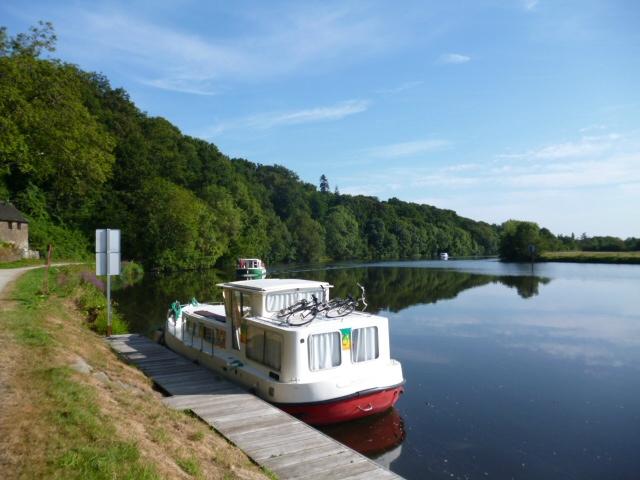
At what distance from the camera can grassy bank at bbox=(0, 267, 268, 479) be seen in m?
6.29

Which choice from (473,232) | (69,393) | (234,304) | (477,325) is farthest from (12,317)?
(473,232)

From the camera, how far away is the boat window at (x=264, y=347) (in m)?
14.3

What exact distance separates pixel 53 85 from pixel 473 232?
184121 millimetres

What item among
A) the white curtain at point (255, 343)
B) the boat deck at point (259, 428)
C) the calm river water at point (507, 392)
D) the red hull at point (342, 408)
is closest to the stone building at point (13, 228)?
the calm river water at point (507, 392)

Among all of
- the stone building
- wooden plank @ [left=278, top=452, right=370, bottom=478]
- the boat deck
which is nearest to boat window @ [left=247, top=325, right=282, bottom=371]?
the boat deck

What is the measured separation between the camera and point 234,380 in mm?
15469

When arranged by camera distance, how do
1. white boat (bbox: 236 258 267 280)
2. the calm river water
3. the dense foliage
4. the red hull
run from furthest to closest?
the dense foliage
white boat (bbox: 236 258 267 280)
the red hull
the calm river water

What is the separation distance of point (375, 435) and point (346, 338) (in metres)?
2.75

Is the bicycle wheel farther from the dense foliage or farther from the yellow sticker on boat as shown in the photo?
the dense foliage

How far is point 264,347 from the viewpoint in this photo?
14.9 m

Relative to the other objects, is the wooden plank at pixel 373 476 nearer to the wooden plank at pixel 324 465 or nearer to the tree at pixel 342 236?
the wooden plank at pixel 324 465

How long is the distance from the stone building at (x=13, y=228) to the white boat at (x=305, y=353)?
1451 inches

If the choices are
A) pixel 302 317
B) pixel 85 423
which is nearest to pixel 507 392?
pixel 302 317

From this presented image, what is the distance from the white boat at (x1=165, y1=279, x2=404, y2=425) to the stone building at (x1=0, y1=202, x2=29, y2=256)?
36860 mm
